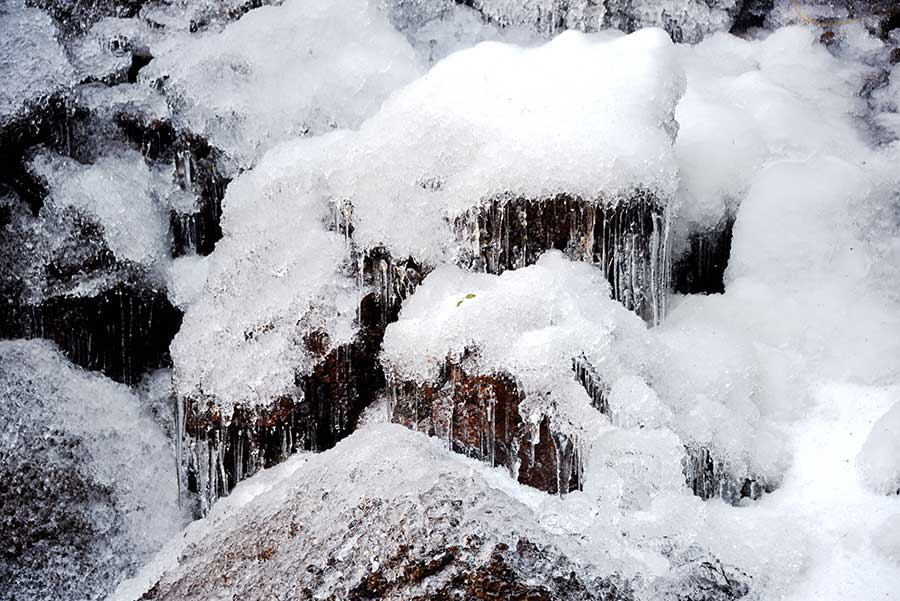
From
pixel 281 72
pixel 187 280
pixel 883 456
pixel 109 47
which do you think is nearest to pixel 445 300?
pixel 187 280

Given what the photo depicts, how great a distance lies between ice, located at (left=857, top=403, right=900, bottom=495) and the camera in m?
2.99

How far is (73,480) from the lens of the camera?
376cm

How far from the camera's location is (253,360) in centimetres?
372

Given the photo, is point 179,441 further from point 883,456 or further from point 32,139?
point 883,456

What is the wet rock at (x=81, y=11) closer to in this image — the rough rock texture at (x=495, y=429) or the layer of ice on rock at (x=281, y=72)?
the layer of ice on rock at (x=281, y=72)

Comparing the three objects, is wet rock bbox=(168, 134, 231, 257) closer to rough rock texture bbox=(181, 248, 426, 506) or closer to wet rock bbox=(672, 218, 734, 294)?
rough rock texture bbox=(181, 248, 426, 506)

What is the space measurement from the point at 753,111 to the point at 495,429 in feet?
7.68

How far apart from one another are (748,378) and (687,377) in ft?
0.82

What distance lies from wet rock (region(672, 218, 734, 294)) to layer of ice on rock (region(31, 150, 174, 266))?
241cm

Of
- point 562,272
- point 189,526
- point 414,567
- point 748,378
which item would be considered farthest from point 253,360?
point 748,378

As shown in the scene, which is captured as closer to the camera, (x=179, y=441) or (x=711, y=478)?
(x=711, y=478)

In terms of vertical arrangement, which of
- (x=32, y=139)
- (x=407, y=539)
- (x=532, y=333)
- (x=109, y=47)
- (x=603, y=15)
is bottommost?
(x=407, y=539)

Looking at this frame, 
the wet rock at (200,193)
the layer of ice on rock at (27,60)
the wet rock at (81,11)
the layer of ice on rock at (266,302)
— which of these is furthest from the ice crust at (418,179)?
the wet rock at (81,11)

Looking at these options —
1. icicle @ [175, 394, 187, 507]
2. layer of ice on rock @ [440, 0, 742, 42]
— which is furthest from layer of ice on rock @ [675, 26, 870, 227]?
icicle @ [175, 394, 187, 507]
